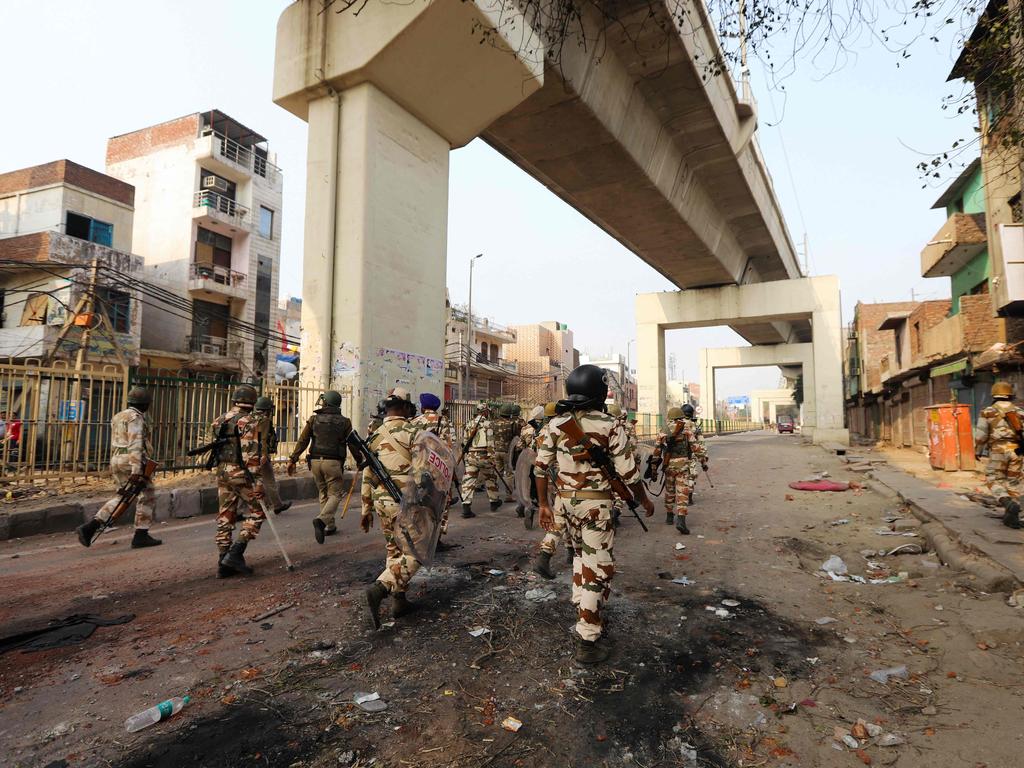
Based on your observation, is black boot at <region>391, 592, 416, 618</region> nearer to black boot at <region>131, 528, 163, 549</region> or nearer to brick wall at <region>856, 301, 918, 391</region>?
black boot at <region>131, 528, 163, 549</region>

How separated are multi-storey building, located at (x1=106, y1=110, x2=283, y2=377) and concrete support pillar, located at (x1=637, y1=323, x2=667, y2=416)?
17014 mm

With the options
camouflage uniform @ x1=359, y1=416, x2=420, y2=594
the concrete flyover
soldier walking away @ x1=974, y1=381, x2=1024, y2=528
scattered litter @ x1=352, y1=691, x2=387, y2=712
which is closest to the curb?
camouflage uniform @ x1=359, y1=416, x2=420, y2=594

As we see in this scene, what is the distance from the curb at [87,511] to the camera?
635cm

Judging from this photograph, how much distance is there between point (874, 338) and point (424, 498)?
38351 mm

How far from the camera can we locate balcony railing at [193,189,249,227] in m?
24.6

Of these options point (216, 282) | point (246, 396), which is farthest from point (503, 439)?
point (216, 282)

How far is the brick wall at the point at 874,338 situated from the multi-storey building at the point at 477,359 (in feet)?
75.2

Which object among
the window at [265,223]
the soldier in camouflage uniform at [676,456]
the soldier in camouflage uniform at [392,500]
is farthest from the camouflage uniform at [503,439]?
the window at [265,223]

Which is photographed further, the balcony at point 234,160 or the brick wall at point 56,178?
the balcony at point 234,160

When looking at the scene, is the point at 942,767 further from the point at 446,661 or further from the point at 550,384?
the point at 550,384

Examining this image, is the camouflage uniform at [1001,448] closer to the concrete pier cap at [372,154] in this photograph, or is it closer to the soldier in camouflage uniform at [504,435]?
the soldier in camouflage uniform at [504,435]

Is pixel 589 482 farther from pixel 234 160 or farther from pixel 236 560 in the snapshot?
pixel 234 160

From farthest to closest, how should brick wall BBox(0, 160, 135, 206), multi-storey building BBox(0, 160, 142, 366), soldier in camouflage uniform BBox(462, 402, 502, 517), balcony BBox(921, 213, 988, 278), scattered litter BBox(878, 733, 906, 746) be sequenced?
brick wall BBox(0, 160, 135, 206) < multi-storey building BBox(0, 160, 142, 366) < balcony BBox(921, 213, 988, 278) < soldier in camouflage uniform BBox(462, 402, 502, 517) < scattered litter BBox(878, 733, 906, 746)

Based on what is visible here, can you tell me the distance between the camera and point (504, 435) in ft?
28.0
